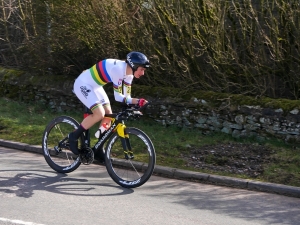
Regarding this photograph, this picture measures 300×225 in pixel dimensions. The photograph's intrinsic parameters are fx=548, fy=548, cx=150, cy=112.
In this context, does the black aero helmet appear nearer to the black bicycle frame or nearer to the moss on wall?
the black bicycle frame

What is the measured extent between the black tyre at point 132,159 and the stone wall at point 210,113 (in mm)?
3330

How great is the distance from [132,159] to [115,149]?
39cm

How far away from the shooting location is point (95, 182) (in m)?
7.91

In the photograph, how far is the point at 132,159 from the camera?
812 centimetres

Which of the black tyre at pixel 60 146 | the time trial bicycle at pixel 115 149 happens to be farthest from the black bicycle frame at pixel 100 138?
the black tyre at pixel 60 146

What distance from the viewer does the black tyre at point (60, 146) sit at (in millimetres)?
8391

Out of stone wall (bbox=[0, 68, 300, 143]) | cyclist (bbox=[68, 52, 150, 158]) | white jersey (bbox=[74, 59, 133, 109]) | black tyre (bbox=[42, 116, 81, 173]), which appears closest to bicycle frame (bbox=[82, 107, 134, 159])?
cyclist (bbox=[68, 52, 150, 158])

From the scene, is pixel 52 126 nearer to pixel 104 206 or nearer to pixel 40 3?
pixel 104 206

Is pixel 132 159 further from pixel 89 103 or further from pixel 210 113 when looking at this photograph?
pixel 210 113

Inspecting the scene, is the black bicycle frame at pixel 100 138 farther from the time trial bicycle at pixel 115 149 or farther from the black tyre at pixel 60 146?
the black tyre at pixel 60 146

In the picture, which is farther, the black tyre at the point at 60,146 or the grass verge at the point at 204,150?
the grass verge at the point at 204,150

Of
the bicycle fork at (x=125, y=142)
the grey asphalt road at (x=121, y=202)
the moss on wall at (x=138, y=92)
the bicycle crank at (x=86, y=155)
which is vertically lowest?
the grey asphalt road at (x=121, y=202)

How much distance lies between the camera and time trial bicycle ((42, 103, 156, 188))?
7.66 m

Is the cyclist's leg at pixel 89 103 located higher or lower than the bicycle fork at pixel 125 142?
higher
